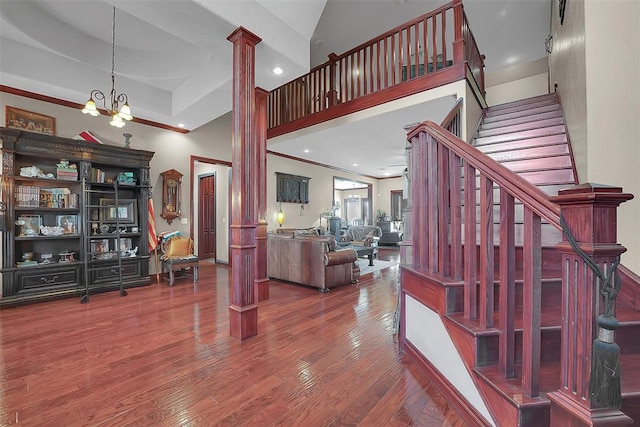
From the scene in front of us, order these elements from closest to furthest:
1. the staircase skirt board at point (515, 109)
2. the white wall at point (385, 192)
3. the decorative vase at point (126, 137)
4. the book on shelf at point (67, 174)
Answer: the book on shelf at point (67, 174), the staircase skirt board at point (515, 109), the decorative vase at point (126, 137), the white wall at point (385, 192)

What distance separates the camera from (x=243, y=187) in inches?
103

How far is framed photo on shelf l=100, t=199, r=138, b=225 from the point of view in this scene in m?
4.41

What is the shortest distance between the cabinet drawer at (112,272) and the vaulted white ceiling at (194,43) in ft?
8.33

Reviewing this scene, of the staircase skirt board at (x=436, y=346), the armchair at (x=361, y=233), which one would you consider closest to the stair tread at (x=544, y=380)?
the staircase skirt board at (x=436, y=346)

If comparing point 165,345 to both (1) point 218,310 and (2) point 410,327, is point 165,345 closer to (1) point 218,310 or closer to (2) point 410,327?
(1) point 218,310

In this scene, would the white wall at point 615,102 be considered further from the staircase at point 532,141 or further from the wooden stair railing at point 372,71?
the wooden stair railing at point 372,71

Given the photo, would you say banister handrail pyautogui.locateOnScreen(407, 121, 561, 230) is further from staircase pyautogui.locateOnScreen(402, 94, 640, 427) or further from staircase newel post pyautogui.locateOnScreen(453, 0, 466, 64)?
staircase newel post pyautogui.locateOnScreen(453, 0, 466, 64)

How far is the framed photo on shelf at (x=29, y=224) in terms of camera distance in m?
3.77

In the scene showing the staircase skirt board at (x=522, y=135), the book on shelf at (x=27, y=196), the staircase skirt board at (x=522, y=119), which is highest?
the staircase skirt board at (x=522, y=119)

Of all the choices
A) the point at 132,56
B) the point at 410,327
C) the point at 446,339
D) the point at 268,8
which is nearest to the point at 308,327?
the point at 410,327

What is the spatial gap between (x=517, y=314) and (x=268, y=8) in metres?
3.46

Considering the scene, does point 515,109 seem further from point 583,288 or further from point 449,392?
point 583,288

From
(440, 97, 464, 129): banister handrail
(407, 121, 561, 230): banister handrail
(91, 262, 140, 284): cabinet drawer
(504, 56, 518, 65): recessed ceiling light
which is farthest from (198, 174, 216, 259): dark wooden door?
(504, 56, 518, 65): recessed ceiling light

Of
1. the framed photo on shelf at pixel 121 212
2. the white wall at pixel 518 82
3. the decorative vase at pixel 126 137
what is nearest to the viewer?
the framed photo on shelf at pixel 121 212
